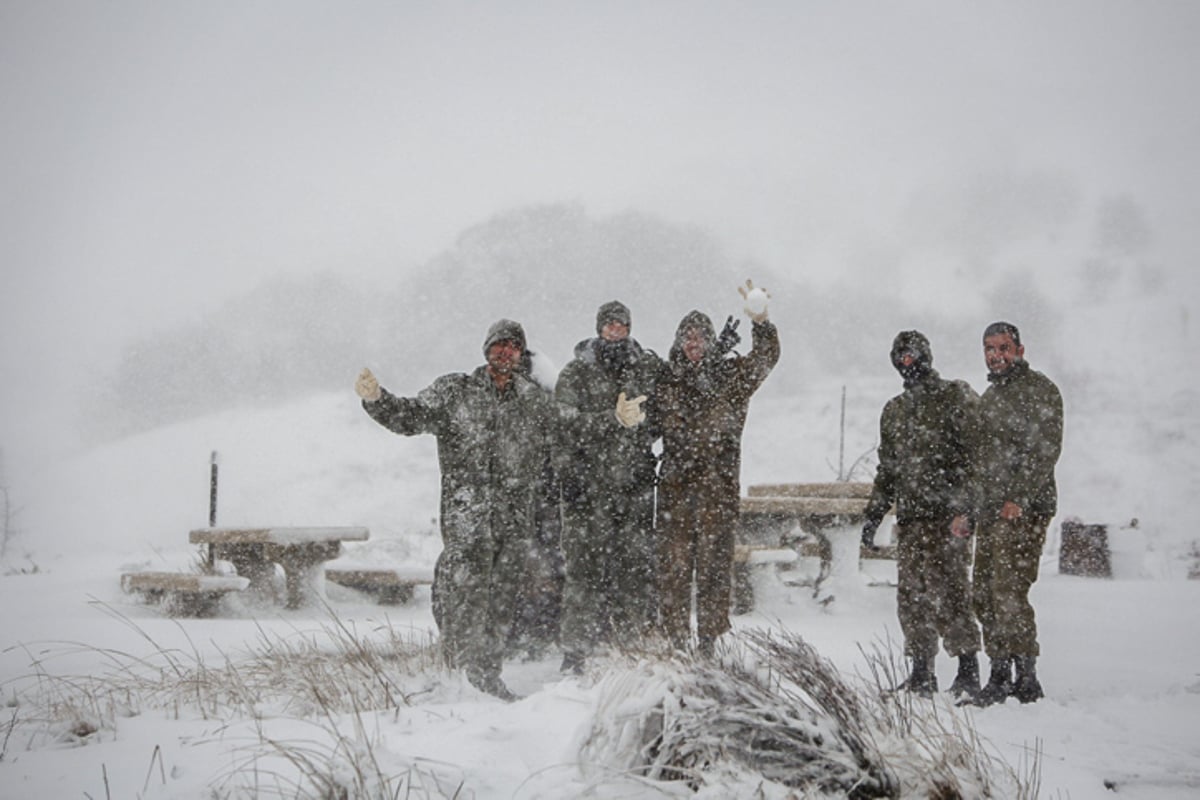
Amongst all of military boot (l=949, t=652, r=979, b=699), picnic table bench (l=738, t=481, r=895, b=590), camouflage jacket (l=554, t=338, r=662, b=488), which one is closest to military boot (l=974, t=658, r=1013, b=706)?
military boot (l=949, t=652, r=979, b=699)

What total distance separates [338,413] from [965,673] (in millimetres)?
29225

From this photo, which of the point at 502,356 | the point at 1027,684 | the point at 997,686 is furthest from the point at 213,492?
the point at 1027,684

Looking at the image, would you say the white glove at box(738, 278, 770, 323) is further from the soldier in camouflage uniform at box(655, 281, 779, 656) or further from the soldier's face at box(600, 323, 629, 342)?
the soldier's face at box(600, 323, 629, 342)

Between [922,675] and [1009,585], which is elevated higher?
[1009,585]

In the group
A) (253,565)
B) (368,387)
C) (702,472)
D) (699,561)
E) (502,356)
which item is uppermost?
(502,356)

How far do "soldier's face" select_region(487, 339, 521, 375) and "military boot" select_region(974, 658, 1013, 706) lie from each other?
281 cm

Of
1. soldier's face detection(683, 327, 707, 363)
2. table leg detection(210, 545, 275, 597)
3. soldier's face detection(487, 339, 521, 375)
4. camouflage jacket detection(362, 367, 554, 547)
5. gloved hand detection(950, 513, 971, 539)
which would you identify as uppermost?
soldier's face detection(683, 327, 707, 363)

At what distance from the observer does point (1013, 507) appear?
3.86m

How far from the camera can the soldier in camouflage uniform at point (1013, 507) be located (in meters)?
3.79

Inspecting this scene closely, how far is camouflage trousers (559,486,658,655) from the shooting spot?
4.27 m

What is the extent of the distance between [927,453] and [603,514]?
177 cm

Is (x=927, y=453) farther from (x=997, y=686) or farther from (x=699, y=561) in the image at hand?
(x=699, y=561)

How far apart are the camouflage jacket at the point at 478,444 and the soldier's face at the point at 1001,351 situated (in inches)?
94.6

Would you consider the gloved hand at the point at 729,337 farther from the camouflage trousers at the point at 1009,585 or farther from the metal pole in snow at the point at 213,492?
the metal pole in snow at the point at 213,492
